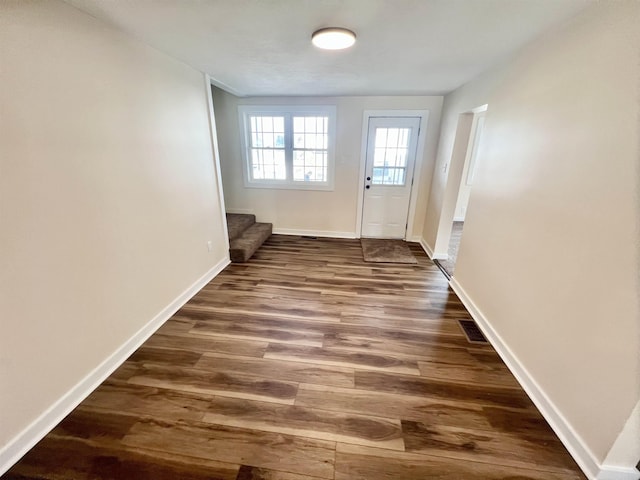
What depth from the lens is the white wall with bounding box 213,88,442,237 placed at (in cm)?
385

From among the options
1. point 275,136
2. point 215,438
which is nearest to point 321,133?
point 275,136

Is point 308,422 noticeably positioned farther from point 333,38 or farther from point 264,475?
point 333,38

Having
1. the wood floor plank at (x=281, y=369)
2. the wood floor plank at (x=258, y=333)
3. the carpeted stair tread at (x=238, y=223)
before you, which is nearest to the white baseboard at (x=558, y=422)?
the wood floor plank at (x=281, y=369)

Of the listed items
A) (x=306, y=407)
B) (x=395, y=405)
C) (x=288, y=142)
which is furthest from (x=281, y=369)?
(x=288, y=142)

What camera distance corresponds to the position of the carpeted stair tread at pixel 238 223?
3.81 m

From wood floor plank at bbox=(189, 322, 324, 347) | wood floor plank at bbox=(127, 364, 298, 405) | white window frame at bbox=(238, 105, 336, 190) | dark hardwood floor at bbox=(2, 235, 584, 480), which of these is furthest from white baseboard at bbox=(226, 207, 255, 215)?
wood floor plank at bbox=(127, 364, 298, 405)

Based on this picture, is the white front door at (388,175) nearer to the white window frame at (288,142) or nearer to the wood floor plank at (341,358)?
the white window frame at (288,142)

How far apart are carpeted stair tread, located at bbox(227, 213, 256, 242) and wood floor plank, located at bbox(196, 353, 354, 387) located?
210 cm

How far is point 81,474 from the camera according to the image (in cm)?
122

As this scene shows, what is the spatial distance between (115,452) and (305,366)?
44.0 inches

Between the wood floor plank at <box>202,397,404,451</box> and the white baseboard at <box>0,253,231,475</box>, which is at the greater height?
the white baseboard at <box>0,253,231,475</box>

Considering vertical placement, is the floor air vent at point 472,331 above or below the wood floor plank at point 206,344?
above

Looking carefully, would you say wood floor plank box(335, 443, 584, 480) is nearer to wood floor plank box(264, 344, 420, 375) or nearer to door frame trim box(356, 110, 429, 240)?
wood floor plank box(264, 344, 420, 375)

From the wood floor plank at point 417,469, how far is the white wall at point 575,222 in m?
0.36
